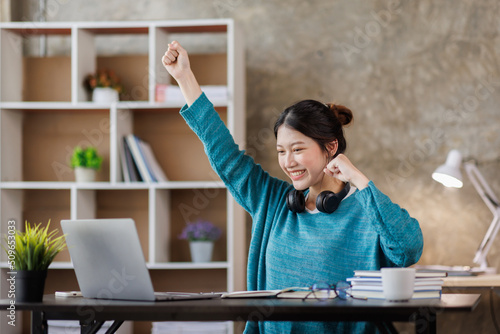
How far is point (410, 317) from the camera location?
56.6 inches

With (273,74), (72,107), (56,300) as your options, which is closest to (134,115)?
(72,107)

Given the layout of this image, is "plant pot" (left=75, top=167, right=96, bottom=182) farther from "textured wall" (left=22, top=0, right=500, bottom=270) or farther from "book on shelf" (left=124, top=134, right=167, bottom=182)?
"textured wall" (left=22, top=0, right=500, bottom=270)

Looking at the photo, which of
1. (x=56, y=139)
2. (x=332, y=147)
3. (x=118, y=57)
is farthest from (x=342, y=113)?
(x=56, y=139)

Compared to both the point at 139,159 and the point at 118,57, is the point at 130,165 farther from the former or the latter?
the point at 118,57

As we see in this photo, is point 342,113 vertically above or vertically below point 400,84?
below

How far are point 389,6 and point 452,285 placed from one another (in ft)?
5.56

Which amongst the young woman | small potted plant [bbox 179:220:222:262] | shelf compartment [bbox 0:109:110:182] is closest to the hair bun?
the young woman

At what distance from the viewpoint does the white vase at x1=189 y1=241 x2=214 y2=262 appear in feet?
11.6

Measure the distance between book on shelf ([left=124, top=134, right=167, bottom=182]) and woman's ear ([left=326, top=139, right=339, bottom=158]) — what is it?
1.64 metres

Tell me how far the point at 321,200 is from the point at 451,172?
62.2 inches

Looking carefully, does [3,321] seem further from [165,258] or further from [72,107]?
[72,107]

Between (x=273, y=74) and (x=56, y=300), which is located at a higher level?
(x=273, y=74)

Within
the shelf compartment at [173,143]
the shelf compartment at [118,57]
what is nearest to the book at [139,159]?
the shelf compartment at [173,143]

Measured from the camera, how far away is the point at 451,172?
3326 millimetres
